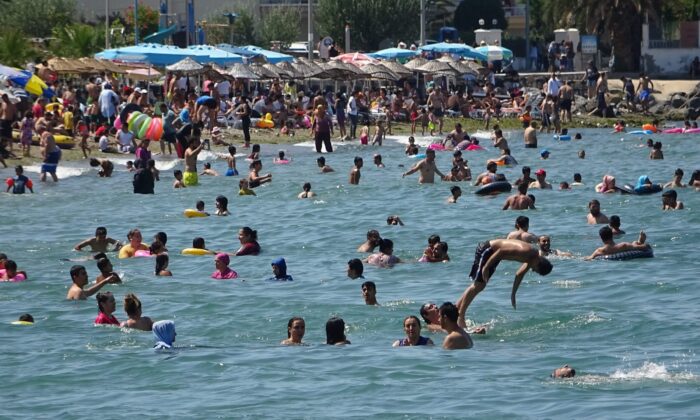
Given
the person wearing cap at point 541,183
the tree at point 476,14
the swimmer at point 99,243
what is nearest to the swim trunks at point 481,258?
the swimmer at point 99,243

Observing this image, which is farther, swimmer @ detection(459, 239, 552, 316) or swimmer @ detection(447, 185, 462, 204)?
swimmer @ detection(447, 185, 462, 204)

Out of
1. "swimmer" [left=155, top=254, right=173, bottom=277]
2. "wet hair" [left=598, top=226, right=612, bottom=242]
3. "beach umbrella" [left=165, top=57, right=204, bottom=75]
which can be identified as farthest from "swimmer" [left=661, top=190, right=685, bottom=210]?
"beach umbrella" [left=165, top=57, right=204, bottom=75]

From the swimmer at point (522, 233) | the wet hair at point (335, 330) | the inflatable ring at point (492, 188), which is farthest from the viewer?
the inflatable ring at point (492, 188)

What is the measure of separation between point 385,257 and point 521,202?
5.97m

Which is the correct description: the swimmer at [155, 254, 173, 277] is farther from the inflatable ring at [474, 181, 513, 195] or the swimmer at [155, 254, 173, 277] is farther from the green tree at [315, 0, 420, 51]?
the green tree at [315, 0, 420, 51]

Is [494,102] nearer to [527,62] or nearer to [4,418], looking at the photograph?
→ [527,62]

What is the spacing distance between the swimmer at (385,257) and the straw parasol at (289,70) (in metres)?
23.7

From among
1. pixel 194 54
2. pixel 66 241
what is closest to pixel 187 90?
pixel 194 54

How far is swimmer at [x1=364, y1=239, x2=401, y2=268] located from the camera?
62.6 ft

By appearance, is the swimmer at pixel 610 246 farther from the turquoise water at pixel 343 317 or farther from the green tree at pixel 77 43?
the green tree at pixel 77 43

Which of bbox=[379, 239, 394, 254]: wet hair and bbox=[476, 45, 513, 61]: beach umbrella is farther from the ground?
bbox=[476, 45, 513, 61]: beach umbrella

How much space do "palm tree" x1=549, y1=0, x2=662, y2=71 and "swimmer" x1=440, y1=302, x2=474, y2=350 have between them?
3848 cm

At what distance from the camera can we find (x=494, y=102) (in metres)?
45.8

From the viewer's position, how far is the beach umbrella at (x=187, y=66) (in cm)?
3900
